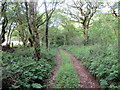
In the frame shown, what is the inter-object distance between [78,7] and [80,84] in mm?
16239

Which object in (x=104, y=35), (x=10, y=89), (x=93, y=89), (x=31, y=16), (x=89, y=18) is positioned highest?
(x=89, y=18)

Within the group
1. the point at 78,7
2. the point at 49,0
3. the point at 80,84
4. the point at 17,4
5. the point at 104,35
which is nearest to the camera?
the point at 80,84

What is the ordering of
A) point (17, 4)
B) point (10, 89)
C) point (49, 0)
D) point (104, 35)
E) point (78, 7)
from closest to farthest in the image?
point (10, 89) < point (104, 35) < point (17, 4) < point (49, 0) < point (78, 7)

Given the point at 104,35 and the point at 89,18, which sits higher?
the point at 89,18

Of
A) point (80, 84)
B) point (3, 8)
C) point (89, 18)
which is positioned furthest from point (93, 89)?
point (89, 18)

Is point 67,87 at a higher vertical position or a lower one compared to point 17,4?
lower

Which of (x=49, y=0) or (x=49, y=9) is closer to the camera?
(x=49, y=0)

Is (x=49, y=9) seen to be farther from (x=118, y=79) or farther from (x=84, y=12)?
Answer: (x=118, y=79)

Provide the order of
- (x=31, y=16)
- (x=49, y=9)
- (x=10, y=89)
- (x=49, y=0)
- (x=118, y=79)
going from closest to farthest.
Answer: (x=10, y=89)
(x=118, y=79)
(x=31, y=16)
(x=49, y=0)
(x=49, y=9)

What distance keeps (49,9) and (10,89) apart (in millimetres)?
12514

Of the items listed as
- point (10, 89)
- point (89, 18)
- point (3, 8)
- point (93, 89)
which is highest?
point (89, 18)

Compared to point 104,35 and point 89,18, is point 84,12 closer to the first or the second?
point 89,18

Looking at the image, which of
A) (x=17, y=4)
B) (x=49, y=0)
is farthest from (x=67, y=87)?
(x=49, y=0)

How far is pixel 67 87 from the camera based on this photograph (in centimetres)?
376
